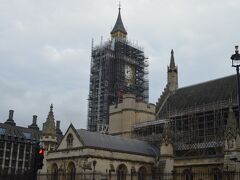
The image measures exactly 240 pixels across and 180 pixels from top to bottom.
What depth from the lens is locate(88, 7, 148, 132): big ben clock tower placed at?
74812mm

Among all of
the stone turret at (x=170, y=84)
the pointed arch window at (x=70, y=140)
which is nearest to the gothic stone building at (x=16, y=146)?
the stone turret at (x=170, y=84)

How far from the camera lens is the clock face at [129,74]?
77.9m

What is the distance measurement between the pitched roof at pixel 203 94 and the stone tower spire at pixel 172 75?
236 cm

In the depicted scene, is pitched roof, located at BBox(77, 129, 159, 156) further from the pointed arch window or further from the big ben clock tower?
the big ben clock tower

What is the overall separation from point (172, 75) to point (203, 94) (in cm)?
1186

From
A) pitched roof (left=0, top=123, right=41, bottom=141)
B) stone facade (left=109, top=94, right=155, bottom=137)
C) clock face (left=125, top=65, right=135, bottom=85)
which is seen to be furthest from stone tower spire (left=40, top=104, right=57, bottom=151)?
pitched roof (left=0, top=123, right=41, bottom=141)

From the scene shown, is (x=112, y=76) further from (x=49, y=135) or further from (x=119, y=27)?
(x=49, y=135)

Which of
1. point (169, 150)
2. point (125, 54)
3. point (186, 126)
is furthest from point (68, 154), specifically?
point (125, 54)

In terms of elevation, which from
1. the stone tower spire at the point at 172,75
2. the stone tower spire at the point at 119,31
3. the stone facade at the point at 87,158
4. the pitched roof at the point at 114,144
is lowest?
the stone facade at the point at 87,158

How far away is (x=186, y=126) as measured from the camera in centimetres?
5259

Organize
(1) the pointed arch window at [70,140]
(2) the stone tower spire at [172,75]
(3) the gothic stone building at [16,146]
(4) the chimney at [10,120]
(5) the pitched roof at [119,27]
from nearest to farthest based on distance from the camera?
(1) the pointed arch window at [70,140] → (2) the stone tower spire at [172,75] → (3) the gothic stone building at [16,146] → (5) the pitched roof at [119,27] → (4) the chimney at [10,120]

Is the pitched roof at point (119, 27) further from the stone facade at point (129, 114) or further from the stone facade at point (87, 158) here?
the stone facade at point (87, 158)

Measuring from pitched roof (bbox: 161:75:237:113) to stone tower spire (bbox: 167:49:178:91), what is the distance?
7.74 ft

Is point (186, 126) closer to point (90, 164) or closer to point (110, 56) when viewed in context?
point (90, 164)
